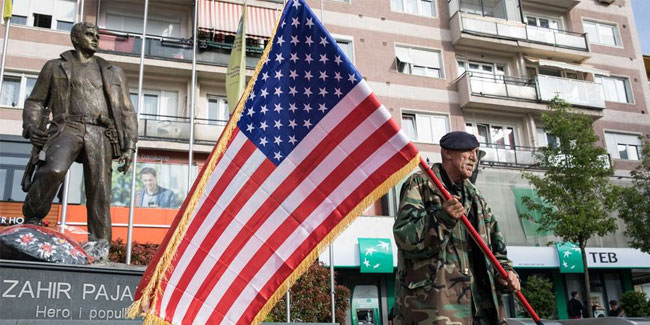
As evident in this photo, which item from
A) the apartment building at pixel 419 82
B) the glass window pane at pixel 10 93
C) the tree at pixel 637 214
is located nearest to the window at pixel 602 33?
the apartment building at pixel 419 82

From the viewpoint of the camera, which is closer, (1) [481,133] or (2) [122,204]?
(2) [122,204]

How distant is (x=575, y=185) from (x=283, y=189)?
1971cm

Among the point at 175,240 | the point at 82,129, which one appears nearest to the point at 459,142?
the point at 175,240

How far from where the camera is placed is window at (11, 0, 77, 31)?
23500mm

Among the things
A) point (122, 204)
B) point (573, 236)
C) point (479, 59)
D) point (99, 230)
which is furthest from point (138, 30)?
point (99, 230)

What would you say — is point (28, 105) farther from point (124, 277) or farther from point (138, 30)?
point (138, 30)

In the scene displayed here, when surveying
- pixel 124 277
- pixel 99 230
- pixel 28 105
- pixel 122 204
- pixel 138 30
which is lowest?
pixel 124 277

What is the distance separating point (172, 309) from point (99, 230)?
12.5 feet

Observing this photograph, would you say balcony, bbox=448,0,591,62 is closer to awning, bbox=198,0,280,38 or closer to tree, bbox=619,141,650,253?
awning, bbox=198,0,280,38

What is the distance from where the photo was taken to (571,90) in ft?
95.9

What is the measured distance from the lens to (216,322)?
388 centimetres

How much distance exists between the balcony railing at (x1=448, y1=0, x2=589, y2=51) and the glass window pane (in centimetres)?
1824

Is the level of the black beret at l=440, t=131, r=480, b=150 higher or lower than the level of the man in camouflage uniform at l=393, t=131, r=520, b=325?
higher

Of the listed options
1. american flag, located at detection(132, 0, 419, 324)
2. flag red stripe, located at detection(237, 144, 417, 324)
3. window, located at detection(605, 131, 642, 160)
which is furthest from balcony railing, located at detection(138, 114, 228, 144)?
flag red stripe, located at detection(237, 144, 417, 324)
